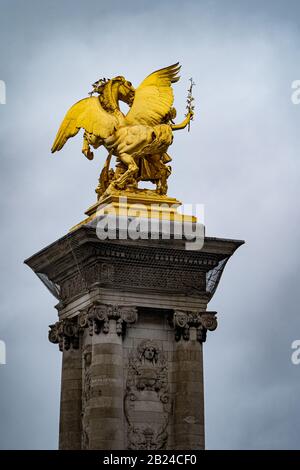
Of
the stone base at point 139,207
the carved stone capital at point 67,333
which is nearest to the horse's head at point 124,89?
the stone base at point 139,207

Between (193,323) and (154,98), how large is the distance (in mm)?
5876

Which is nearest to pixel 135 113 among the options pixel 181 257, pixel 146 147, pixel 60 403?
pixel 146 147

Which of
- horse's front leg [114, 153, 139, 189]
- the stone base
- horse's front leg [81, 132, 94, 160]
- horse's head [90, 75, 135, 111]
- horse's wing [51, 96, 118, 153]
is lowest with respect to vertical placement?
the stone base

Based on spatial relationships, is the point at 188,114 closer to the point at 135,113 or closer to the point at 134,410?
the point at 135,113

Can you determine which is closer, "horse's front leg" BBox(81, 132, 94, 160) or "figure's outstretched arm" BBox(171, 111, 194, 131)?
"horse's front leg" BBox(81, 132, 94, 160)

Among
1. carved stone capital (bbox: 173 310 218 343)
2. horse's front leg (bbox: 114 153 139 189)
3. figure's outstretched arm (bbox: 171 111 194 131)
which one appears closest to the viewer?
carved stone capital (bbox: 173 310 218 343)

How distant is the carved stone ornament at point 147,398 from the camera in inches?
1843

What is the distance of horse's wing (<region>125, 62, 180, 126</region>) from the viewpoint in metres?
49.6

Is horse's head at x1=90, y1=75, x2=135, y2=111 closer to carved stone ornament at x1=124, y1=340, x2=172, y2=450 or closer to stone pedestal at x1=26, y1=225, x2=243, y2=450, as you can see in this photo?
stone pedestal at x1=26, y1=225, x2=243, y2=450

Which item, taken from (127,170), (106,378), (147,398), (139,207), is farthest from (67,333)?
(127,170)

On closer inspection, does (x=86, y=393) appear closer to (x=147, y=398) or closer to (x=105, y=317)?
(x=147, y=398)

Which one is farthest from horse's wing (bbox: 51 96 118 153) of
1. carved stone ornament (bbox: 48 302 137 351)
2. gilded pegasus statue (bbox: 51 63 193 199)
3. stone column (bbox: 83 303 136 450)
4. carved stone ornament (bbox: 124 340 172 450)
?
carved stone ornament (bbox: 124 340 172 450)
